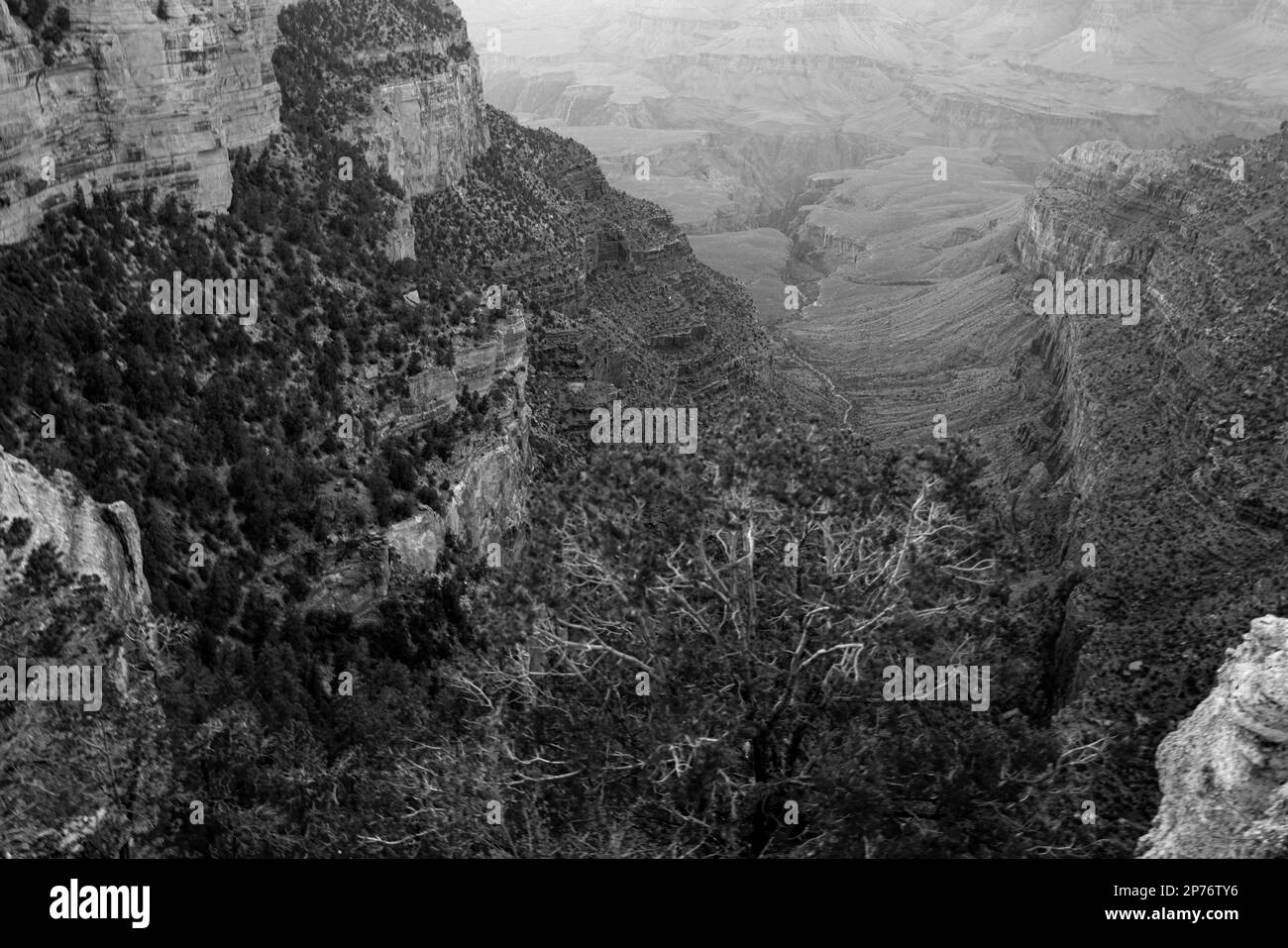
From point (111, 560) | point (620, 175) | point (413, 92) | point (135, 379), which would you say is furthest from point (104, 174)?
point (620, 175)

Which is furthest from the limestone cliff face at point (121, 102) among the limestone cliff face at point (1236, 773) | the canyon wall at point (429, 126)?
the limestone cliff face at point (1236, 773)

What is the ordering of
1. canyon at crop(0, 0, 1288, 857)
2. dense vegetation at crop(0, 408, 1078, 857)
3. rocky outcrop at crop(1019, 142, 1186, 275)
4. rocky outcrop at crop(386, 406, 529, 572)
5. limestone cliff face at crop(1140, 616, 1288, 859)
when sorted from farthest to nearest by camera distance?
rocky outcrop at crop(1019, 142, 1186, 275) < rocky outcrop at crop(386, 406, 529, 572) < canyon at crop(0, 0, 1288, 857) < dense vegetation at crop(0, 408, 1078, 857) < limestone cliff face at crop(1140, 616, 1288, 859)

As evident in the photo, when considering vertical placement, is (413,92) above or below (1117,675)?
above

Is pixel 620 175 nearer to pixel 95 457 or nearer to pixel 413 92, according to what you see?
pixel 413 92

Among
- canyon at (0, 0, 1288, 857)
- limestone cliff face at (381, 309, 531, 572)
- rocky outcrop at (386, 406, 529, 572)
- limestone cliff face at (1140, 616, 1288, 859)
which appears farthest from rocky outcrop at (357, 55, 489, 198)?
limestone cliff face at (1140, 616, 1288, 859)

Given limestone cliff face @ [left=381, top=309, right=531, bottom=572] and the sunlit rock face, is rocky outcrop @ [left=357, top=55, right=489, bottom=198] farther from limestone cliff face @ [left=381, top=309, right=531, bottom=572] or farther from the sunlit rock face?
limestone cliff face @ [left=381, top=309, right=531, bottom=572]

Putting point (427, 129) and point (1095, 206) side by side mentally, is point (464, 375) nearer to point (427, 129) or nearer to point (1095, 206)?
point (427, 129)
